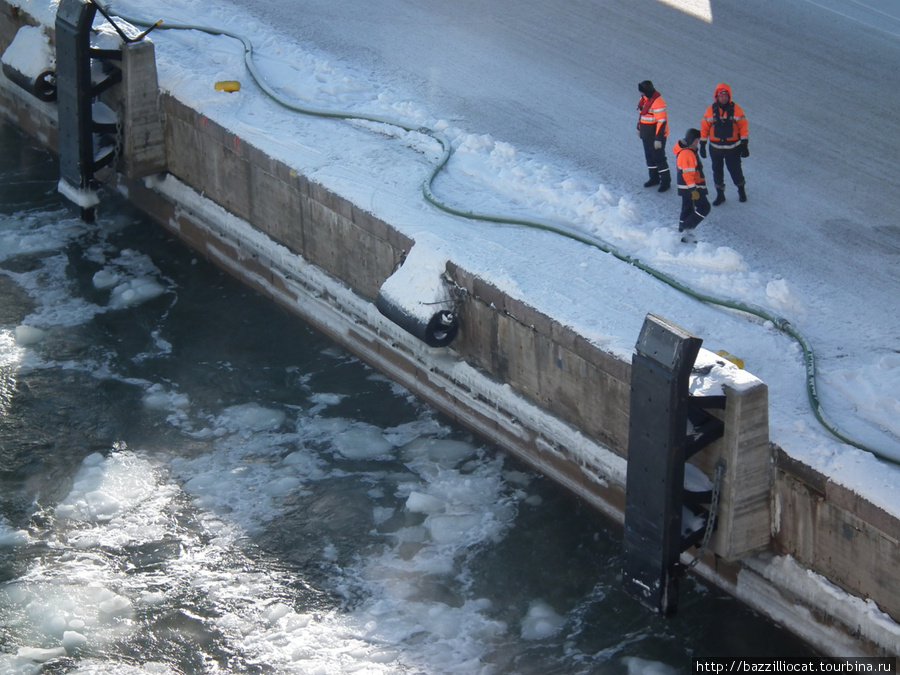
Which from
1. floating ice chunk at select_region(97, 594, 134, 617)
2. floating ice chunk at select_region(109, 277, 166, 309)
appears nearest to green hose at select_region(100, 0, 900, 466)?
floating ice chunk at select_region(109, 277, 166, 309)

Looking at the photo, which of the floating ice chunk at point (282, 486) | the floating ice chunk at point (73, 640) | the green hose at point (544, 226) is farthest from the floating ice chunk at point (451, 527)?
the floating ice chunk at point (73, 640)

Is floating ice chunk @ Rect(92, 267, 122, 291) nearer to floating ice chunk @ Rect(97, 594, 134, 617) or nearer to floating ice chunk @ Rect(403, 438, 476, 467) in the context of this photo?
floating ice chunk @ Rect(403, 438, 476, 467)

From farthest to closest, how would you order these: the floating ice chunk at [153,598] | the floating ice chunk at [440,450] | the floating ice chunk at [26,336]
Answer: the floating ice chunk at [26,336] < the floating ice chunk at [440,450] < the floating ice chunk at [153,598]

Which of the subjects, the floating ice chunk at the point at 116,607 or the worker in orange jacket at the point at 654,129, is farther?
the worker in orange jacket at the point at 654,129

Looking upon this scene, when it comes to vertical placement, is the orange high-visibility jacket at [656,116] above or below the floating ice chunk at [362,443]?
above

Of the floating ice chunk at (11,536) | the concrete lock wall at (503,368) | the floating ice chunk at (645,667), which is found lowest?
the floating ice chunk at (11,536)

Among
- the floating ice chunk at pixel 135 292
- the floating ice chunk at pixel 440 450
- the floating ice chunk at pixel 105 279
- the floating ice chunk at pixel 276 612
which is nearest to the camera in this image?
the floating ice chunk at pixel 276 612

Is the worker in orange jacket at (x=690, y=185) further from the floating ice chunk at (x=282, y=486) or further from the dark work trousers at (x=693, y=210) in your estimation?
the floating ice chunk at (x=282, y=486)
